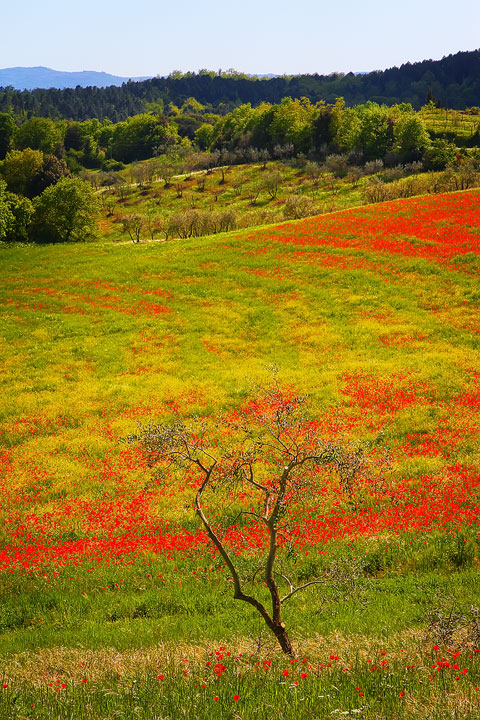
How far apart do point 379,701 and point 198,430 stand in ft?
51.6

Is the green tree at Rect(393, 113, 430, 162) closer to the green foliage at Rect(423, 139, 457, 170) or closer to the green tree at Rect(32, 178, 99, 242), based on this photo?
the green foliage at Rect(423, 139, 457, 170)

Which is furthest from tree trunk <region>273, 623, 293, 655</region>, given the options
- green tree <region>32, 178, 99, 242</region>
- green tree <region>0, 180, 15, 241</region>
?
green tree <region>32, 178, 99, 242</region>

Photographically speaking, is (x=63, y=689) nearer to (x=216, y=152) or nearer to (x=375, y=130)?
(x=375, y=130)

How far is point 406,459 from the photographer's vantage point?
18.3 metres

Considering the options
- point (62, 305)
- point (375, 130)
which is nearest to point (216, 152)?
point (375, 130)

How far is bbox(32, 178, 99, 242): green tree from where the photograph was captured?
70812 mm

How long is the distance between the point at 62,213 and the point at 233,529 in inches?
2660

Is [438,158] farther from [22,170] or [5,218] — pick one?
[22,170]

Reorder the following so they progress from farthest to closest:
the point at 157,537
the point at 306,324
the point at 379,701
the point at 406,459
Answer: the point at 306,324 < the point at 406,459 < the point at 157,537 < the point at 379,701

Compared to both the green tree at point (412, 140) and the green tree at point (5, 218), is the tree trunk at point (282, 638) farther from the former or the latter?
the green tree at point (412, 140)

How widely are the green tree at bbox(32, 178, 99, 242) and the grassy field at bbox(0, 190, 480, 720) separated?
27.2 meters

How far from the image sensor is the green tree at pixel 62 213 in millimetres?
70812

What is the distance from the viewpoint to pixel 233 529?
15328mm

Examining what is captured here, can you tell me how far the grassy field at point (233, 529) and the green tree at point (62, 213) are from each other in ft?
89.2
